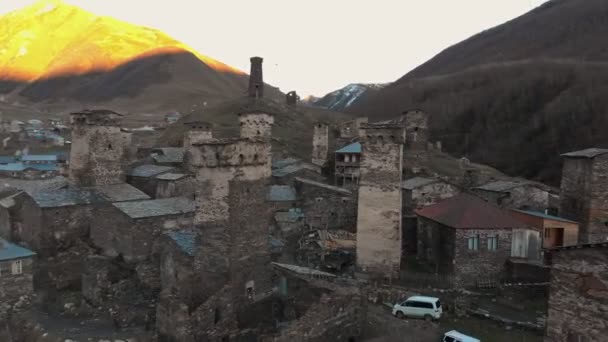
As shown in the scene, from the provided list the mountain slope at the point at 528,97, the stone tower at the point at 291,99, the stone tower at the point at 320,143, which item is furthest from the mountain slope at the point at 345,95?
the stone tower at the point at 320,143

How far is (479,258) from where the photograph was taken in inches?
792

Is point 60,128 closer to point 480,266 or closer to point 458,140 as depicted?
point 458,140

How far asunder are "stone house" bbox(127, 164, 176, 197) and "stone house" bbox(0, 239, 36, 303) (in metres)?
11.6

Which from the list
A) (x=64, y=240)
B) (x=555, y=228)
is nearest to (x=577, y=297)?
(x=555, y=228)

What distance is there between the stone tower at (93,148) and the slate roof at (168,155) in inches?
310

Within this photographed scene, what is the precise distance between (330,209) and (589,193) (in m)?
13.2

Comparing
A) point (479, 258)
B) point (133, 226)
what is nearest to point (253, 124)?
point (133, 226)

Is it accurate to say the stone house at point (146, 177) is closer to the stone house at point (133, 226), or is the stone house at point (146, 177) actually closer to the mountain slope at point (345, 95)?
the stone house at point (133, 226)

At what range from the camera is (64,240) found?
24.1 metres

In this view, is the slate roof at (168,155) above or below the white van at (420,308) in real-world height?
above

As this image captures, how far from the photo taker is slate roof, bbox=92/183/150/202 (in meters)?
26.2

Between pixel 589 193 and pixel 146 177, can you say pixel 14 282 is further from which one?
pixel 589 193

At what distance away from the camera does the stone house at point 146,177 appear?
98.9ft

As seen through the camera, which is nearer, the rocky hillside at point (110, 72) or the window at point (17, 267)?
the window at point (17, 267)
